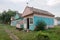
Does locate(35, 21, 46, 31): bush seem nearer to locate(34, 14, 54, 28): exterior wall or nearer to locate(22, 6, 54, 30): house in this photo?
locate(22, 6, 54, 30): house

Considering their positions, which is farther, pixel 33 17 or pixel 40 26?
pixel 33 17

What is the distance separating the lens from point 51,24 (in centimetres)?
2430

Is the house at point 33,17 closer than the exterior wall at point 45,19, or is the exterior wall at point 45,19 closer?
the house at point 33,17

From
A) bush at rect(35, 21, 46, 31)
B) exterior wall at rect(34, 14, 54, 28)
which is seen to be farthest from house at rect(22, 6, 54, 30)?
bush at rect(35, 21, 46, 31)

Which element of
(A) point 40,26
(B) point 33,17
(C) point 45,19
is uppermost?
(B) point 33,17

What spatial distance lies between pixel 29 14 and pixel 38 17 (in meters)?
1.71

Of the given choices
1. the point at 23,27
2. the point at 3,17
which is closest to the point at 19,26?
the point at 23,27

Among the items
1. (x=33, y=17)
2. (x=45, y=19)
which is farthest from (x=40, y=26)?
(x=45, y=19)

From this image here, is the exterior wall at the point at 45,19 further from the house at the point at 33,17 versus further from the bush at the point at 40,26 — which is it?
the bush at the point at 40,26

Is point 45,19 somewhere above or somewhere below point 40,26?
above

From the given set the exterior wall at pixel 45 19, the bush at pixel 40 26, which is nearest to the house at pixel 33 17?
the exterior wall at pixel 45 19

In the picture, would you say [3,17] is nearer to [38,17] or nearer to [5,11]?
[5,11]

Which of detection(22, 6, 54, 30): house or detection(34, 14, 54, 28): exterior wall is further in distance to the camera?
detection(34, 14, 54, 28): exterior wall

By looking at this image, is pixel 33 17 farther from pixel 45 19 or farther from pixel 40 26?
pixel 45 19
